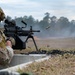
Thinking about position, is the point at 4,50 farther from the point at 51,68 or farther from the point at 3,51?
the point at 51,68

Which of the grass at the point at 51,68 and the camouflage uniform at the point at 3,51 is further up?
the camouflage uniform at the point at 3,51

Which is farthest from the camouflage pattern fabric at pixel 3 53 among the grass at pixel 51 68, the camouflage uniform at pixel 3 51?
the grass at pixel 51 68

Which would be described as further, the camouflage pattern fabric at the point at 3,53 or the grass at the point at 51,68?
the grass at the point at 51,68

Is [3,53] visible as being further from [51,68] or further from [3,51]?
[51,68]

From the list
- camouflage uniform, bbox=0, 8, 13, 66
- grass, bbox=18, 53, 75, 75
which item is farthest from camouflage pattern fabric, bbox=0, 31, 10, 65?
grass, bbox=18, 53, 75, 75

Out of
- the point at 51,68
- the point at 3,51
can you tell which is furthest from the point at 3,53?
the point at 51,68

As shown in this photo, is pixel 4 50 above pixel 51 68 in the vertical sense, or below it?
above

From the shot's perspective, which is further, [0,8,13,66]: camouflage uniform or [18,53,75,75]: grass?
[18,53,75,75]: grass

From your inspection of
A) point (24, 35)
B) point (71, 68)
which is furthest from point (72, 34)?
point (71, 68)

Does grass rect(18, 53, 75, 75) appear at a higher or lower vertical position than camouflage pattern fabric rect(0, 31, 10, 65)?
lower

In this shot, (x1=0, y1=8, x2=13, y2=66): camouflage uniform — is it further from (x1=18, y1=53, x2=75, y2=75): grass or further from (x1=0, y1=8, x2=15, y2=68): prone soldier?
(x1=18, y1=53, x2=75, y2=75): grass

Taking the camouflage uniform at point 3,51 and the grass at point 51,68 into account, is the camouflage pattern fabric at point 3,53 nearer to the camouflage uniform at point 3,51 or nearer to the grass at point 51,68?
the camouflage uniform at point 3,51

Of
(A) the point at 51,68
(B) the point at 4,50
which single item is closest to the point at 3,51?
(B) the point at 4,50

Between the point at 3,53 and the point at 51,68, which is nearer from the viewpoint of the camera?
the point at 3,53
